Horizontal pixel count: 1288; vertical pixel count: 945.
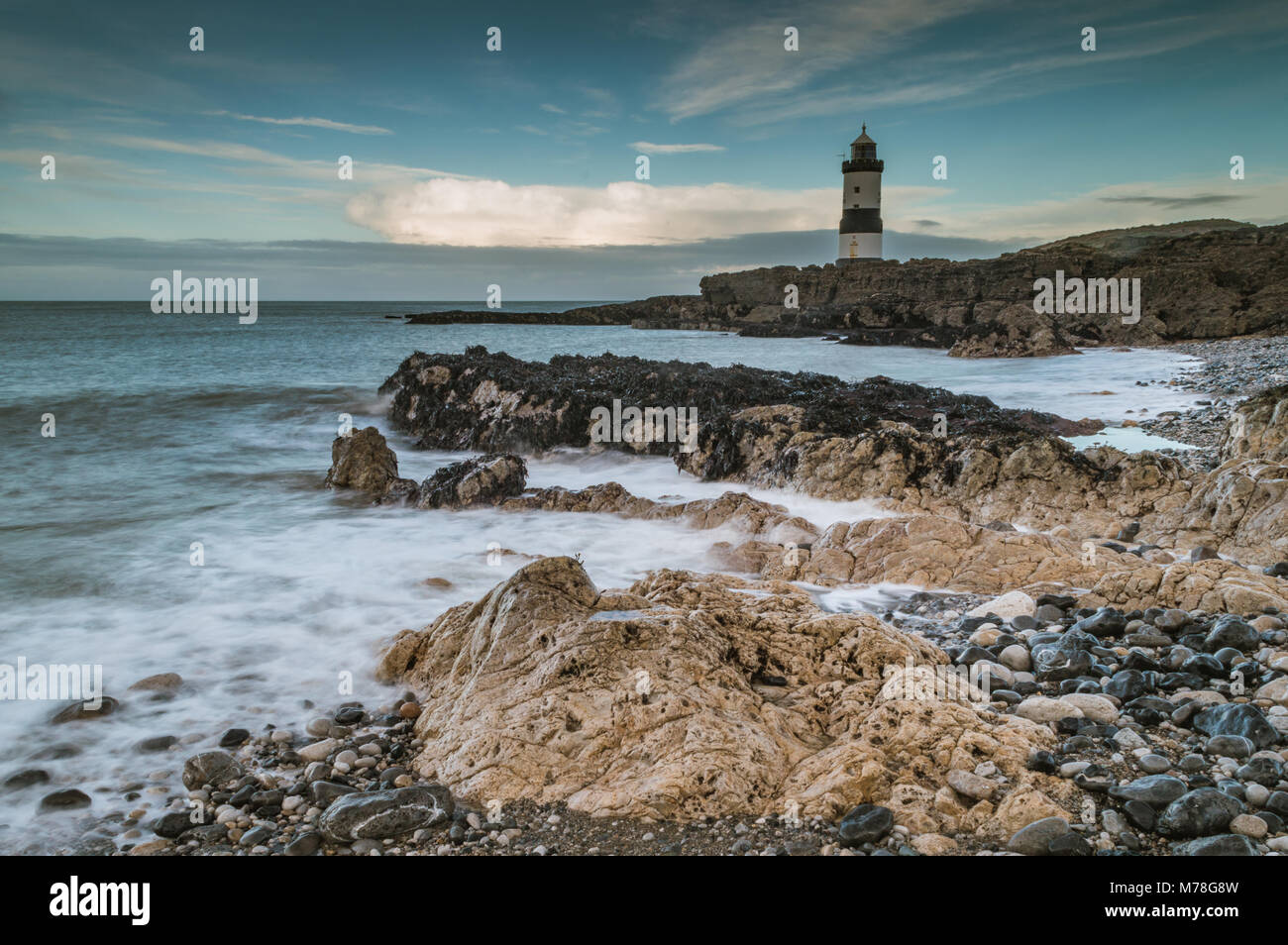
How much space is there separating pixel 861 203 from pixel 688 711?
191 ft

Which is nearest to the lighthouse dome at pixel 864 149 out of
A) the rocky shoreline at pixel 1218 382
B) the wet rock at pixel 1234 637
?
the rocky shoreline at pixel 1218 382

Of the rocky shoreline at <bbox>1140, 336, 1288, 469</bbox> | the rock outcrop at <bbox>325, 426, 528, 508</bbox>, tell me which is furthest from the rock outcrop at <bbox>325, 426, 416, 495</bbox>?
the rocky shoreline at <bbox>1140, 336, 1288, 469</bbox>

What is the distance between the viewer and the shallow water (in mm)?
4609

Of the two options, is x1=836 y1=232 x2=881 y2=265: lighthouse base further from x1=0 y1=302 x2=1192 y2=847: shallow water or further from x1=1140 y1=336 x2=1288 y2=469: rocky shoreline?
x1=0 y1=302 x2=1192 y2=847: shallow water

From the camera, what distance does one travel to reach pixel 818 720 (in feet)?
11.9

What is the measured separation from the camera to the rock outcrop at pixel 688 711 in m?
3.10

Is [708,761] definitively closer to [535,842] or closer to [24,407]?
[535,842]

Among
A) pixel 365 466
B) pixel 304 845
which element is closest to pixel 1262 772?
pixel 304 845

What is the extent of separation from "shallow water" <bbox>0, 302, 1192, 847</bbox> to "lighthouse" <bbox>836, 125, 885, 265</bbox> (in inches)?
1496

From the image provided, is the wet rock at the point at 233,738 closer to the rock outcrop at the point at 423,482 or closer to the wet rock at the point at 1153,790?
the wet rock at the point at 1153,790
